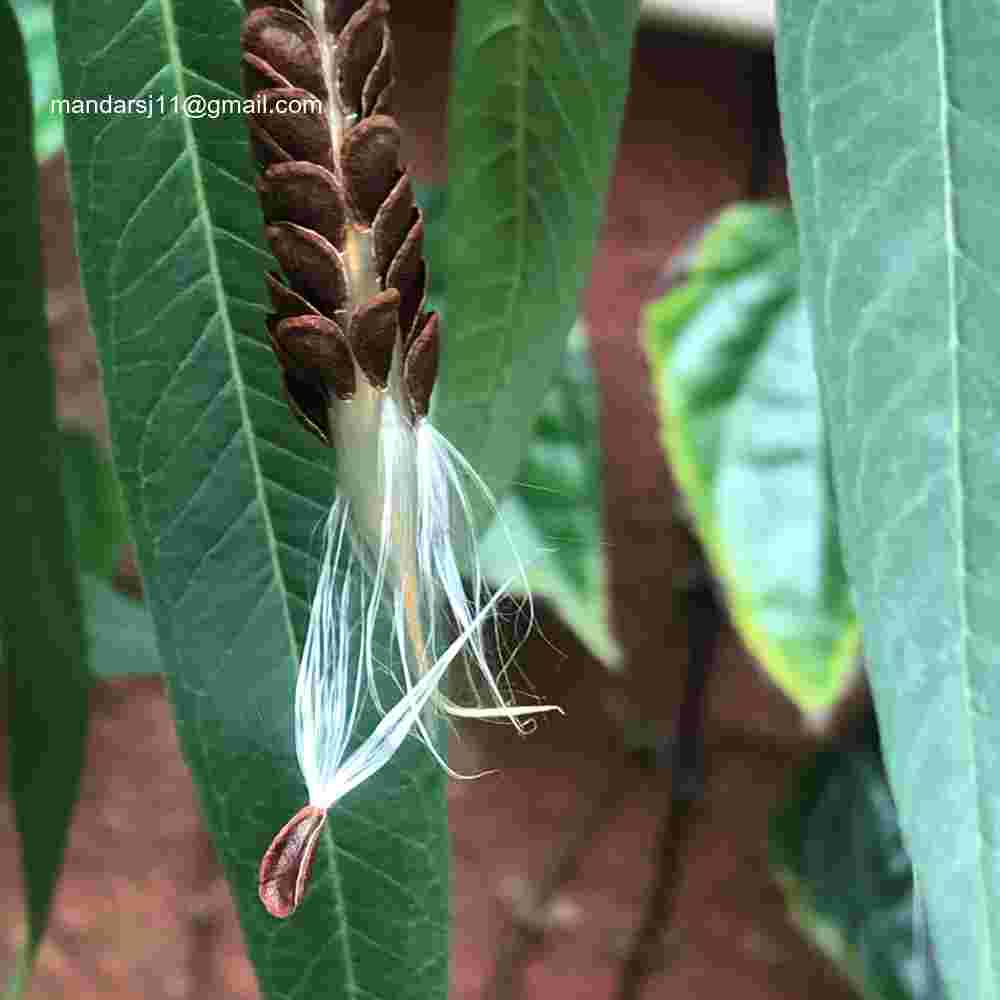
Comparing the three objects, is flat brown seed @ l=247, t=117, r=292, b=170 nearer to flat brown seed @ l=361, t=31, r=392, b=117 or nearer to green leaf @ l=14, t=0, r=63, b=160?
flat brown seed @ l=361, t=31, r=392, b=117

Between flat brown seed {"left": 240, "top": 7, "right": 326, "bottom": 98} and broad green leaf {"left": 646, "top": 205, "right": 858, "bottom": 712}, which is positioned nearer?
flat brown seed {"left": 240, "top": 7, "right": 326, "bottom": 98}

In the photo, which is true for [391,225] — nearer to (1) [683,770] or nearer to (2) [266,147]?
(2) [266,147]

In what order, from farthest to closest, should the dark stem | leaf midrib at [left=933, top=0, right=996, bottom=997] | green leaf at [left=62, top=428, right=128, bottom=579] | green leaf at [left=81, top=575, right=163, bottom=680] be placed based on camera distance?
the dark stem → green leaf at [left=62, top=428, right=128, bottom=579] → green leaf at [left=81, top=575, right=163, bottom=680] → leaf midrib at [left=933, top=0, right=996, bottom=997]

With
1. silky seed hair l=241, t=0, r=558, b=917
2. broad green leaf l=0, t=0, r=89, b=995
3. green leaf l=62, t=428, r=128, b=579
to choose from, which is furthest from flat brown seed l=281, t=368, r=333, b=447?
green leaf l=62, t=428, r=128, b=579

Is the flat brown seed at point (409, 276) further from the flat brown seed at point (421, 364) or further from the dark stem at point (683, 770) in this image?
the dark stem at point (683, 770)

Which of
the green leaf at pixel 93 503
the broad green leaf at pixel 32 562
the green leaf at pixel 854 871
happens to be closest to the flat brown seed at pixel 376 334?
the broad green leaf at pixel 32 562

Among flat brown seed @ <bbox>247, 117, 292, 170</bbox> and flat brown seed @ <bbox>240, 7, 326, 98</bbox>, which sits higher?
flat brown seed @ <bbox>240, 7, 326, 98</bbox>

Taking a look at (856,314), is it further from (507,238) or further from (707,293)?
(707,293)
